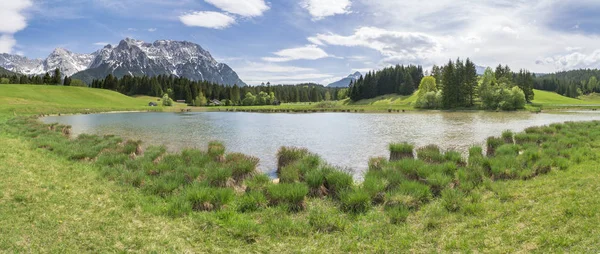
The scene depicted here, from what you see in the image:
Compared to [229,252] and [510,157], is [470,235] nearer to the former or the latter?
[229,252]

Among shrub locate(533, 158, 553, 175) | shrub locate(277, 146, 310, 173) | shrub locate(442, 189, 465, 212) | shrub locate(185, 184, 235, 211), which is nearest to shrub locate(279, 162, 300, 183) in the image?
shrub locate(185, 184, 235, 211)

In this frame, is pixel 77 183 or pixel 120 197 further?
pixel 77 183

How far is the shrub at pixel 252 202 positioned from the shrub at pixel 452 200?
19.3 feet

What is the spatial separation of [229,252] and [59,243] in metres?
3.93

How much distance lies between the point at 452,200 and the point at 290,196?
5234mm

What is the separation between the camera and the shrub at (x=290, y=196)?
10.7 meters

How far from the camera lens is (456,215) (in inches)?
370

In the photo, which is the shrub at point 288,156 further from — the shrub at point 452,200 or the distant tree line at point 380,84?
the distant tree line at point 380,84

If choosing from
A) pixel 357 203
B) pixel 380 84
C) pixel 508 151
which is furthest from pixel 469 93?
pixel 357 203

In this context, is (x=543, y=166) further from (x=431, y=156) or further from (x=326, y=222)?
(x=326, y=222)

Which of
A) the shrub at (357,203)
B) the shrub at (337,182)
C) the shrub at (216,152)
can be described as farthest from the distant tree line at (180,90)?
the shrub at (357,203)

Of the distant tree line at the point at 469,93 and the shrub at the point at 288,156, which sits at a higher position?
the distant tree line at the point at 469,93

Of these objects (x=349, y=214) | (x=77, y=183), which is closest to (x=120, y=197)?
(x=77, y=183)

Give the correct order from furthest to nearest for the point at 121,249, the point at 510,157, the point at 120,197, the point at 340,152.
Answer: the point at 340,152
the point at 510,157
the point at 120,197
the point at 121,249
